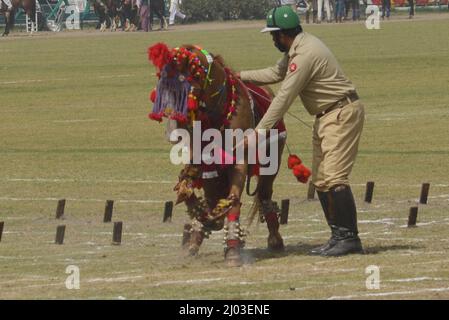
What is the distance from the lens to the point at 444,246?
43.1 ft

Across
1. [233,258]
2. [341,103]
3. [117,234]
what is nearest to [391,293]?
[233,258]

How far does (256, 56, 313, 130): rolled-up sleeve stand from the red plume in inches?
40.0

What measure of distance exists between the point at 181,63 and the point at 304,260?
1.97m

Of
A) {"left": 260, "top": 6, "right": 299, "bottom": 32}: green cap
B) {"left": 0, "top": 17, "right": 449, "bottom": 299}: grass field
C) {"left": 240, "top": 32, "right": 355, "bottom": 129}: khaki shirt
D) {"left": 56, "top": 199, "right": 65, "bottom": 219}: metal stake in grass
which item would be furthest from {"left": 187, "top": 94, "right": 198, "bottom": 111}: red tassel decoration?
{"left": 56, "top": 199, "right": 65, "bottom": 219}: metal stake in grass

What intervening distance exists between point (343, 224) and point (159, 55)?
2217mm

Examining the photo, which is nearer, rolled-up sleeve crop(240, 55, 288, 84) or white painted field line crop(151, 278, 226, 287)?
white painted field line crop(151, 278, 226, 287)

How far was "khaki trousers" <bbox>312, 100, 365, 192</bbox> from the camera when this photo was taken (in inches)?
501

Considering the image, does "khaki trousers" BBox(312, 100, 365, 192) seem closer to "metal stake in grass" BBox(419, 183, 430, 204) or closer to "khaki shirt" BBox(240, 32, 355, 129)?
"khaki shirt" BBox(240, 32, 355, 129)

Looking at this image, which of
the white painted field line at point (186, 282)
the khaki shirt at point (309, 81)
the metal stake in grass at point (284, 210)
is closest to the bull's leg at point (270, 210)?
the khaki shirt at point (309, 81)

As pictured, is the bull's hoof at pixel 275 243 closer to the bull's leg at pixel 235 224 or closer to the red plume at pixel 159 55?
the bull's leg at pixel 235 224

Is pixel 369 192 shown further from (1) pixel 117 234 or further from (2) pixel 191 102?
(2) pixel 191 102

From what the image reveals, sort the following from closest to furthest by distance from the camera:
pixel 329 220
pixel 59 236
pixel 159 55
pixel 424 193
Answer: pixel 159 55 → pixel 329 220 → pixel 59 236 → pixel 424 193

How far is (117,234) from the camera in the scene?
13.9 metres

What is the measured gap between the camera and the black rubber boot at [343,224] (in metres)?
12.8
